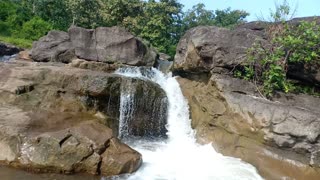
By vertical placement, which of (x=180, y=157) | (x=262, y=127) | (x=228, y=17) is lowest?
(x=180, y=157)

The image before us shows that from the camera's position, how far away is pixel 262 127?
8.27 metres

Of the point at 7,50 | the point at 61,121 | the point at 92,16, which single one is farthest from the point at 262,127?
the point at 92,16

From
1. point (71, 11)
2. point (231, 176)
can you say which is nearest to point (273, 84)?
point (231, 176)

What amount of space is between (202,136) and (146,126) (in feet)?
5.81

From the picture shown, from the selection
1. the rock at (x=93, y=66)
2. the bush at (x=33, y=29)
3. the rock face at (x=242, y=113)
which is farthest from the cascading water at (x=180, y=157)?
the bush at (x=33, y=29)

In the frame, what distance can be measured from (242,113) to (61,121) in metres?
4.46

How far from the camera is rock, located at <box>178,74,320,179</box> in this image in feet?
25.8

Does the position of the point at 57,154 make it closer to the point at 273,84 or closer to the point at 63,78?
the point at 63,78

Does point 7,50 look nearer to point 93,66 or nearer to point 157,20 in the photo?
point 93,66

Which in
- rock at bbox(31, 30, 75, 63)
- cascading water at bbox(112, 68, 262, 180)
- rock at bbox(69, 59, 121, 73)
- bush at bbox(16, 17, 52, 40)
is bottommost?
cascading water at bbox(112, 68, 262, 180)

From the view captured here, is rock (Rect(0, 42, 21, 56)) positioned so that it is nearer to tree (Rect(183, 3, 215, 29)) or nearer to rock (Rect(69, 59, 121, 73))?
rock (Rect(69, 59, 121, 73))

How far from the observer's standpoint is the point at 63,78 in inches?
380

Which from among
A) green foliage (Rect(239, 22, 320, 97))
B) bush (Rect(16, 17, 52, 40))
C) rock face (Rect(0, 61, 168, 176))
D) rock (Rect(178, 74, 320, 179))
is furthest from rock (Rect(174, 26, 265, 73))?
bush (Rect(16, 17, 52, 40))

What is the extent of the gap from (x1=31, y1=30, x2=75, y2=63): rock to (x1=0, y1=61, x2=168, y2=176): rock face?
25.6 feet
